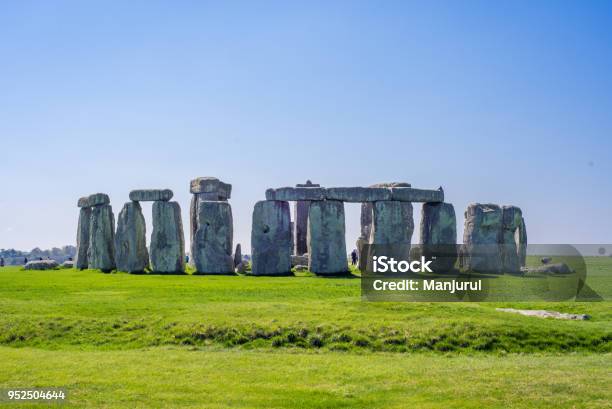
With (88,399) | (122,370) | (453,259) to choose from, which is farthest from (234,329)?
(453,259)

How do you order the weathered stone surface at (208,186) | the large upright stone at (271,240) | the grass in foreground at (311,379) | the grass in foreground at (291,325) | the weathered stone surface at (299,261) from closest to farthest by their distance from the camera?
the grass in foreground at (311,379) → the grass in foreground at (291,325) → the large upright stone at (271,240) → the weathered stone surface at (299,261) → the weathered stone surface at (208,186)

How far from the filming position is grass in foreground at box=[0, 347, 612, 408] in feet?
35.7

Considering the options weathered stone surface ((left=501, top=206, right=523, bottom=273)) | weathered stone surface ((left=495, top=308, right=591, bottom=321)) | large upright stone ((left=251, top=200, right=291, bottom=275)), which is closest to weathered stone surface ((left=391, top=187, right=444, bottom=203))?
weathered stone surface ((left=501, top=206, right=523, bottom=273))

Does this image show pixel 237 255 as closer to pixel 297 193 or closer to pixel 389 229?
pixel 297 193

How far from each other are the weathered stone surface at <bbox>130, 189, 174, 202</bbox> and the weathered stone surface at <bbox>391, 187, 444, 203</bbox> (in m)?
9.49

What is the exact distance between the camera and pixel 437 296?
20516 mm

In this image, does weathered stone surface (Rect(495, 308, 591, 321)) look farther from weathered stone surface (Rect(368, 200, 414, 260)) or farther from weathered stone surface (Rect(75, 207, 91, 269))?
weathered stone surface (Rect(75, 207, 91, 269))

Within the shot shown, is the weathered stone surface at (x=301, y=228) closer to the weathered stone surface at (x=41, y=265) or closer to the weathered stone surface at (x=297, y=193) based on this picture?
the weathered stone surface at (x=297, y=193)

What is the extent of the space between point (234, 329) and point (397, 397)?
5.25 metres

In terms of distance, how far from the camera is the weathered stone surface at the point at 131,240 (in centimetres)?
3155

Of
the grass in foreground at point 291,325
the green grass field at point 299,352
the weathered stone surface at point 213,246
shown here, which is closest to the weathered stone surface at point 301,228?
the weathered stone surface at point 213,246

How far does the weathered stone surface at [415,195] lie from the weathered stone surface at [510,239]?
295cm

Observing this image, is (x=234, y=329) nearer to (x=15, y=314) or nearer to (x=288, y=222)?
(x=15, y=314)

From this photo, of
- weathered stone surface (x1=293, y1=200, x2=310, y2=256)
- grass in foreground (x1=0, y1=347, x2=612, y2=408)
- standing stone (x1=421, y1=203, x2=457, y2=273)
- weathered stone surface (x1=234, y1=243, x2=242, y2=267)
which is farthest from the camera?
weathered stone surface (x1=293, y1=200, x2=310, y2=256)
